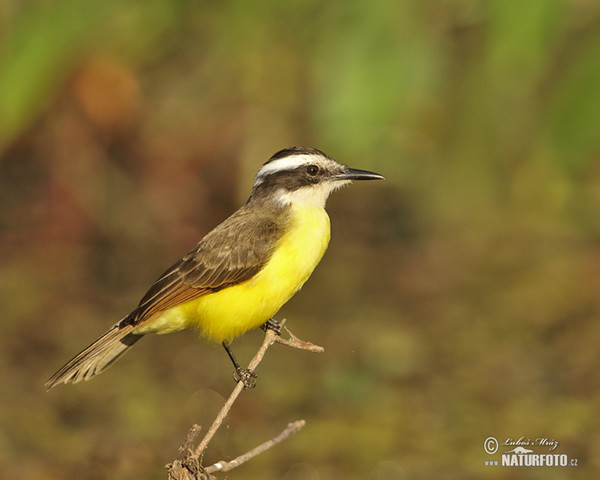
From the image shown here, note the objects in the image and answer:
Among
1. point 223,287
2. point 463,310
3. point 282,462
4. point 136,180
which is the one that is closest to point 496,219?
point 463,310

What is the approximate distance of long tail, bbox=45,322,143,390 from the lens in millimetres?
4113

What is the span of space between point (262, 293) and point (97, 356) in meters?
0.80

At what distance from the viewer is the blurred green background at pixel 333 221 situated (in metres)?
4.00

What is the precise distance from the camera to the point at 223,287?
4.43m

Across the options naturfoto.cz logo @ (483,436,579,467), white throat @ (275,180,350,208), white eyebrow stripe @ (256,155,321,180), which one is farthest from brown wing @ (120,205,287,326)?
naturfoto.cz logo @ (483,436,579,467)

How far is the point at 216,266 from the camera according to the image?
4.45 meters

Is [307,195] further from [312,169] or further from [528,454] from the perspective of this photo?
[528,454]

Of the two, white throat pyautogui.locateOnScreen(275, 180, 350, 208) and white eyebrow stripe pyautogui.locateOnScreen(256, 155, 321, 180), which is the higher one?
white eyebrow stripe pyautogui.locateOnScreen(256, 155, 321, 180)

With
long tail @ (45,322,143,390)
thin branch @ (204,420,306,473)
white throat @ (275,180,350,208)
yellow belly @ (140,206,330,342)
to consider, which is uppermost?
white throat @ (275,180,350,208)

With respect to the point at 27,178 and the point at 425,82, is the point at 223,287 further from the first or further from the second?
the point at 27,178

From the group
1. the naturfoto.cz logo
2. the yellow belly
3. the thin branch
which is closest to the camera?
the thin branch

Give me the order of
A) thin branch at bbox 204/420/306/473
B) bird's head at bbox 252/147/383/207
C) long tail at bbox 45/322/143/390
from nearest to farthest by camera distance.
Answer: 1. thin branch at bbox 204/420/306/473
2. long tail at bbox 45/322/143/390
3. bird's head at bbox 252/147/383/207

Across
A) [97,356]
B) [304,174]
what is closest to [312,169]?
[304,174]

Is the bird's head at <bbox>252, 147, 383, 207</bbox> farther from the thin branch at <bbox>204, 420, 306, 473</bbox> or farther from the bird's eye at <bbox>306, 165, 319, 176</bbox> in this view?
the thin branch at <bbox>204, 420, 306, 473</bbox>
